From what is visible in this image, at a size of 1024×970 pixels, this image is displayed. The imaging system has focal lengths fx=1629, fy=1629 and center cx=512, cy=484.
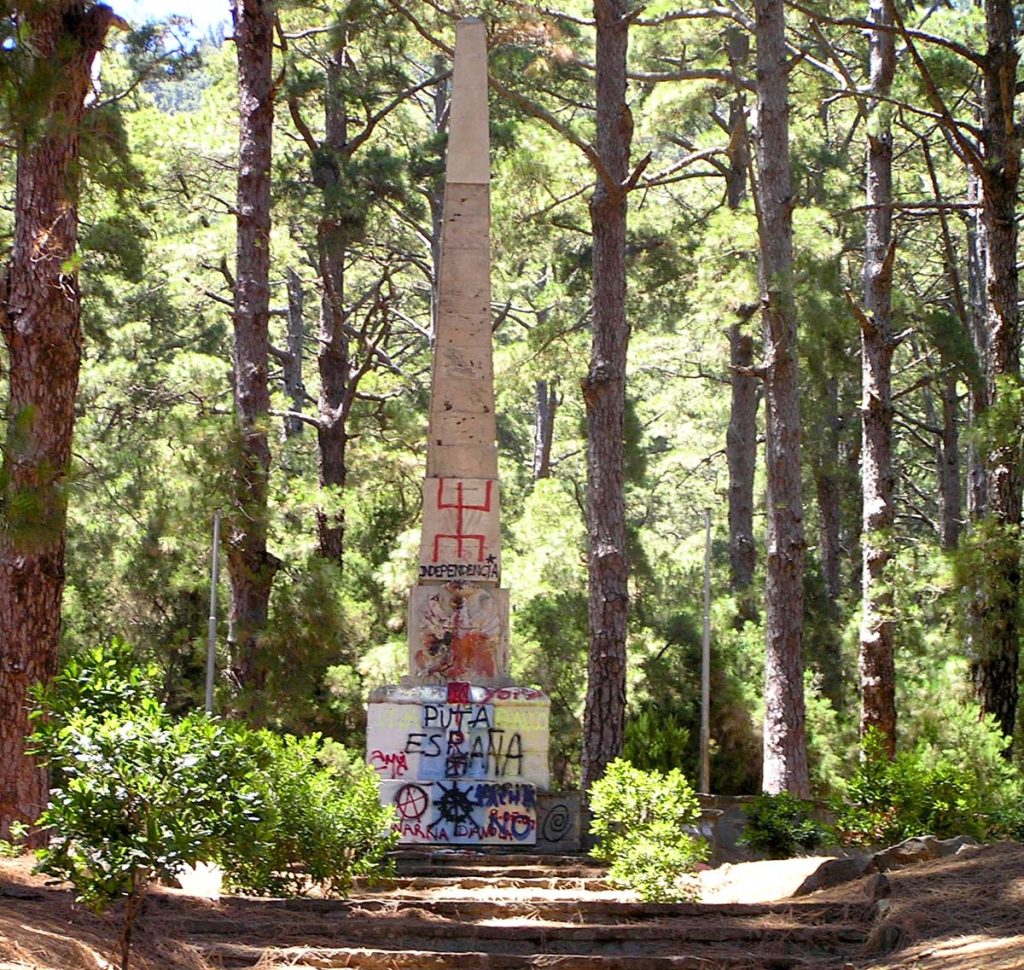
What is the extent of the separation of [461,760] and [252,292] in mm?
5444

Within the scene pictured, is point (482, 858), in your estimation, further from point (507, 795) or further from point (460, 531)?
point (460, 531)

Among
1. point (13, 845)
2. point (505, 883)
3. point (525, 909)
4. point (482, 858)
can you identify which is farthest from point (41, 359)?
point (482, 858)

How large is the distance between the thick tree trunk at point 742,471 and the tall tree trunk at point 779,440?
876 cm

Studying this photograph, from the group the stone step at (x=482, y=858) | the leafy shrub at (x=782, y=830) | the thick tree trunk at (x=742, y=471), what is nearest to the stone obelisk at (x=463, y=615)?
the stone step at (x=482, y=858)

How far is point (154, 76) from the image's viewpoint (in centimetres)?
1725

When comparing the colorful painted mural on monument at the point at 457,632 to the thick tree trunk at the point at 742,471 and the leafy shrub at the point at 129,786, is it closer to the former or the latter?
the leafy shrub at the point at 129,786

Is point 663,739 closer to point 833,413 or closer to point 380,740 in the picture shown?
point 380,740

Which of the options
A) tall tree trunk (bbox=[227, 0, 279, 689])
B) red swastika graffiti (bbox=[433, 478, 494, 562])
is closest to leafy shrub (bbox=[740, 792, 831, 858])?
red swastika graffiti (bbox=[433, 478, 494, 562])

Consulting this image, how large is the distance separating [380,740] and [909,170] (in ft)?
57.9

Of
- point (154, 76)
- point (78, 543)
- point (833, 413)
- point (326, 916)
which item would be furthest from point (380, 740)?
point (833, 413)

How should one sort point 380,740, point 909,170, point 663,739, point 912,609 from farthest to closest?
point 909,170, point 912,609, point 663,739, point 380,740

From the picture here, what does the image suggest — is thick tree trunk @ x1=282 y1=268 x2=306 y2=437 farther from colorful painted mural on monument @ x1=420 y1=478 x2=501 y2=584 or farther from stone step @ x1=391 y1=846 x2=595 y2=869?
stone step @ x1=391 y1=846 x2=595 y2=869

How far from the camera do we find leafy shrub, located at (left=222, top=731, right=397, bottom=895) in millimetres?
8562

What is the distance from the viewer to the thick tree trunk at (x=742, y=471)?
24.6 metres
